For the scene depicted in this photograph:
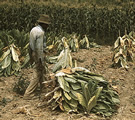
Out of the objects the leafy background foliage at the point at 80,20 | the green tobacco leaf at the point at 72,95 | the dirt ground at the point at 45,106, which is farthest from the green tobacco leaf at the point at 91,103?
the leafy background foliage at the point at 80,20

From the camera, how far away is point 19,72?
18.7 ft

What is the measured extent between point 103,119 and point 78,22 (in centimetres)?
769

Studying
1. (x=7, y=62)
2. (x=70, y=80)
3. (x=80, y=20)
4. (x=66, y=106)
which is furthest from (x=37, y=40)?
(x=80, y=20)

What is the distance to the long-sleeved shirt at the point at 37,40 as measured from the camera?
3.96m

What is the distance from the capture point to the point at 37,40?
13.0ft

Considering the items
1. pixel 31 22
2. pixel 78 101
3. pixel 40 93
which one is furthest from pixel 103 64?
pixel 31 22

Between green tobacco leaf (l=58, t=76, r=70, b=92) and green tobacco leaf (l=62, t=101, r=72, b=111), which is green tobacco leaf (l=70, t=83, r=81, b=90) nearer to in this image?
green tobacco leaf (l=58, t=76, r=70, b=92)

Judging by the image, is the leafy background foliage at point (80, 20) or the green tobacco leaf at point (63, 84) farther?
the leafy background foliage at point (80, 20)

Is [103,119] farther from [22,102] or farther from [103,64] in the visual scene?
[103,64]

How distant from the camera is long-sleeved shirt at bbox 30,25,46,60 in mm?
3955

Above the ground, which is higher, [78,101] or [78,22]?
[78,22]

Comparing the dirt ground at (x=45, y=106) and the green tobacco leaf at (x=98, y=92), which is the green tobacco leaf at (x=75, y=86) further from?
the dirt ground at (x=45, y=106)

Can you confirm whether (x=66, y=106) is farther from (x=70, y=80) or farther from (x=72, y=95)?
(x=70, y=80)

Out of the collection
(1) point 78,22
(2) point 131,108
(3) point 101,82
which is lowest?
(2) point 131,108
